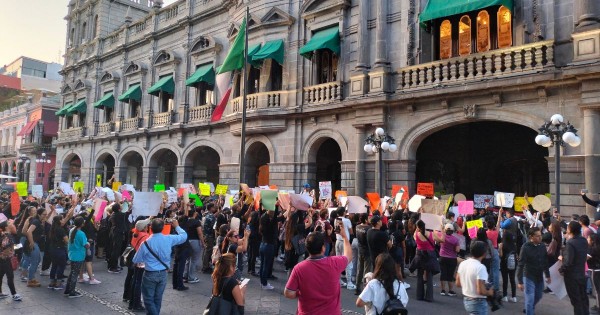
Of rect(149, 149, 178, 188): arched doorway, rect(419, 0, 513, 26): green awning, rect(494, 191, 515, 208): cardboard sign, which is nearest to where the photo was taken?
rect(494, 191, 515, 208): cardboard sign

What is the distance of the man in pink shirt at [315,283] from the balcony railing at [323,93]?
13222mm

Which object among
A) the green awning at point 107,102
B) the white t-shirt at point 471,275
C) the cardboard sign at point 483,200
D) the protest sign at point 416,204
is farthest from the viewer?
the green awning at point 107,102

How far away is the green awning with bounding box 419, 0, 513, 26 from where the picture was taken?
532 inches

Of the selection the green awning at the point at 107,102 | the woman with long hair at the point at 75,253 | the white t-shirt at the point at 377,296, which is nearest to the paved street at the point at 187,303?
the woman with long hair at the point at 75,253

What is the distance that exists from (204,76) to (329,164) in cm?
818

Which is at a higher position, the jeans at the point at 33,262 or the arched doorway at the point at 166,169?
the arched doorway at the point at 166,169

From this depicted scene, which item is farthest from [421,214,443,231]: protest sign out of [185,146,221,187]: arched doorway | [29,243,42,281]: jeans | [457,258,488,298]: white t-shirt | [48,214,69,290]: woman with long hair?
[185,146,221,187]: arched doorway

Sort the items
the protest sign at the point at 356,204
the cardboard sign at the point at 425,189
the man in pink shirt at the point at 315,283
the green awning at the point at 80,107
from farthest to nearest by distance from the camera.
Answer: the green awning at the point at 80,107
the cardboard sign at the point at 425,189
the protest sign at the point at 356,204
the man in pink shirt at the point at 315,283

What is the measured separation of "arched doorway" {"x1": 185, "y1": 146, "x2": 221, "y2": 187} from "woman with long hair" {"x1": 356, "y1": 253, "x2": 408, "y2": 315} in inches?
901

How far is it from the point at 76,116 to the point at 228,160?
20.1 metres

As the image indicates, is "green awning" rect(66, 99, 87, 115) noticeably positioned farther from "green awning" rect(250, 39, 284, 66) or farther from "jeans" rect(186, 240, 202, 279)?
"jeans" rect(186, 240, 202, 279)

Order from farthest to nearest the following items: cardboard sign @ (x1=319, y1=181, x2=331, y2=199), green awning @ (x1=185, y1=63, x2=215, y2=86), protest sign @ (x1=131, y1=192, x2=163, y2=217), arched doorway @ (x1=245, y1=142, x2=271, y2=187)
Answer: green awning @ (x1=185, y1=63, x2=215, y2=86), arched doorway @ (x1=245, y1=142, x2=271, y2=187), cardboard sign @ (x1=319, y1=181, x2=331, y2=199), protest sign @ (x1=131, y1=192, x2=163, y2=217)

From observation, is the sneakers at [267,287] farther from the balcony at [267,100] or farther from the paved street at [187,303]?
the balcony at [267,100]

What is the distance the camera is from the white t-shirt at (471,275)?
17.7ft
